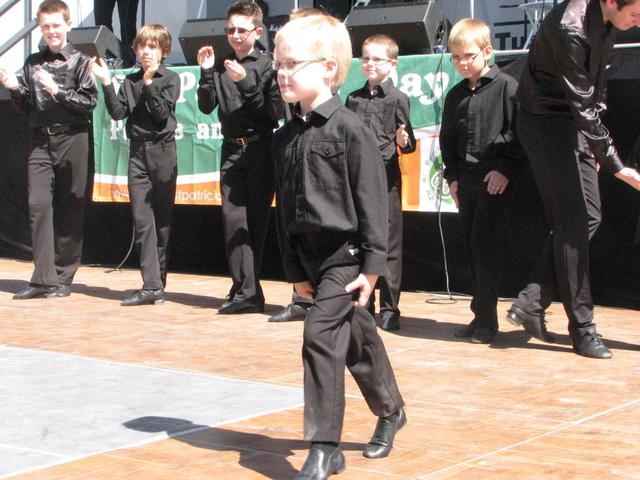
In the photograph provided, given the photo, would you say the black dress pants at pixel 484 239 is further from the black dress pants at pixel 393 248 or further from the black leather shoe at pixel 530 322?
the black dress pants at pixel 393 248

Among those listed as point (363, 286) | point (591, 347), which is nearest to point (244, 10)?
point (591, 347)

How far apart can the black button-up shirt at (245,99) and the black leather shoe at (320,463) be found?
353 cm

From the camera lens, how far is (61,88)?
7.48 meters

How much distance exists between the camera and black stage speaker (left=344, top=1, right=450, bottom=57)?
7824mm

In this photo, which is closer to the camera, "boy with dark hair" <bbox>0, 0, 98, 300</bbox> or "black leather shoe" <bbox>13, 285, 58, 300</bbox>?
"boy with dark hair" <bbox>0, 0, 98, 300</bbox>

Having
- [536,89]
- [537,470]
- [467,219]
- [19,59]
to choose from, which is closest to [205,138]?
[467,219]

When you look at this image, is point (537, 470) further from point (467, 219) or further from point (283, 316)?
point (283, 316)

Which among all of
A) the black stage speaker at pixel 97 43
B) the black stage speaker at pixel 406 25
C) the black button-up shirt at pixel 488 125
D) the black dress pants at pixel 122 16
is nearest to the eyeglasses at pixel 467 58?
the black button-up shirt at pixel 488 125

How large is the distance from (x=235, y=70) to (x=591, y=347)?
2.56 meters

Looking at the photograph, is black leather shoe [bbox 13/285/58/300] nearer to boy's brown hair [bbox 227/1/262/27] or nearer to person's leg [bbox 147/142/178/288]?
person's leg [bbox 147/142/178/288]

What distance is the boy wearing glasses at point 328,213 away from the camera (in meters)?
3.48

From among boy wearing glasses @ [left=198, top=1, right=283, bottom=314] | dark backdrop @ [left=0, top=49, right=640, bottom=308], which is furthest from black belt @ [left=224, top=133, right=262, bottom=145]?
dark backdrop @ [left=0, top=49, right=640, bottom=308]

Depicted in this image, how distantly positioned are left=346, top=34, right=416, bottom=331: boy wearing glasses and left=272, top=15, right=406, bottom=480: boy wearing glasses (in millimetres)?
2722

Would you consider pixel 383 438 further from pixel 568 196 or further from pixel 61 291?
pixel 61 291
